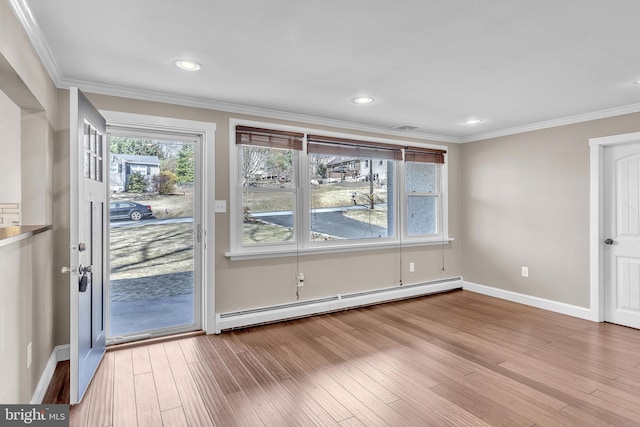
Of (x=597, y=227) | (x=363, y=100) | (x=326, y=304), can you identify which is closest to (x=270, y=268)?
(x=326, y=304)

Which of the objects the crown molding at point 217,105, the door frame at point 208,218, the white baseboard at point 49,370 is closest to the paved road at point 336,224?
the door frame at point 208,218

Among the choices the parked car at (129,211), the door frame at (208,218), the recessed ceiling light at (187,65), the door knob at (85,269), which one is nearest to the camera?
the door knob at (85,269)

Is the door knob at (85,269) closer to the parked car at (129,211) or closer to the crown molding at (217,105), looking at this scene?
the parked car at (129,211)

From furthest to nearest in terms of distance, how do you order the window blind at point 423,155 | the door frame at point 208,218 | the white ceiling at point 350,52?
the window blind at point 423,155, the door frame at point 208,218, the white ceiling at point 350,52

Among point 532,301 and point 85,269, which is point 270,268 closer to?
→ point 85,269

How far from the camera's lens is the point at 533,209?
4.53 meters

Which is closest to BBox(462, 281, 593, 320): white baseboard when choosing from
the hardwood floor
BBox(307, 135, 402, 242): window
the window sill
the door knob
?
the hardwood floor

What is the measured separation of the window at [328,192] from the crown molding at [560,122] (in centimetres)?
56

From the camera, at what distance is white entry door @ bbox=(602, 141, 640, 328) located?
3707 millimetres

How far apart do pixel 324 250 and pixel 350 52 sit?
94.2 inches

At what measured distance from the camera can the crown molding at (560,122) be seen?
367 centimetres

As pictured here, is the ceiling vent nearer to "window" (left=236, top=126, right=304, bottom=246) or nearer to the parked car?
"window" (left=236, top=126, right=304, bottom=246)

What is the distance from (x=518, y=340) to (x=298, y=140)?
3.01 m

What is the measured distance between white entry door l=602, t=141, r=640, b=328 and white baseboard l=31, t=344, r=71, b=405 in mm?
5217
